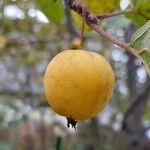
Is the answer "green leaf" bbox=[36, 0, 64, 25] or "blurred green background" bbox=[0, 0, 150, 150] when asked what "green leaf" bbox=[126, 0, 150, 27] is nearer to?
"green leaf" bbox=[36, 0, 64, 25]

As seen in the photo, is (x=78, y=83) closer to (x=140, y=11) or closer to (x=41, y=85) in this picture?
(x=140, y=11)

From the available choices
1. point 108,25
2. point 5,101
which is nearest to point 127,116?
point 5,101

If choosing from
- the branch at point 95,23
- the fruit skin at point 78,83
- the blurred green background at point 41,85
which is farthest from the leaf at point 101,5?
the blurred green background at point 41,85

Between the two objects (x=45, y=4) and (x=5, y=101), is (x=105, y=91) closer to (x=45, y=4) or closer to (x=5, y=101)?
(x=45, y=4)

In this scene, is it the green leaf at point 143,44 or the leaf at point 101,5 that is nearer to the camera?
the green leaf at point 143,44

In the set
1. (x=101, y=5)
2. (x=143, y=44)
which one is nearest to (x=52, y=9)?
(x=101, y=5)

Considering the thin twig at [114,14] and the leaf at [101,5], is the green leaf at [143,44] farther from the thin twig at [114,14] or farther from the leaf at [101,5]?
the leaf at [101,5]

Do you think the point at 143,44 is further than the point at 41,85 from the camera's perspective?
No
